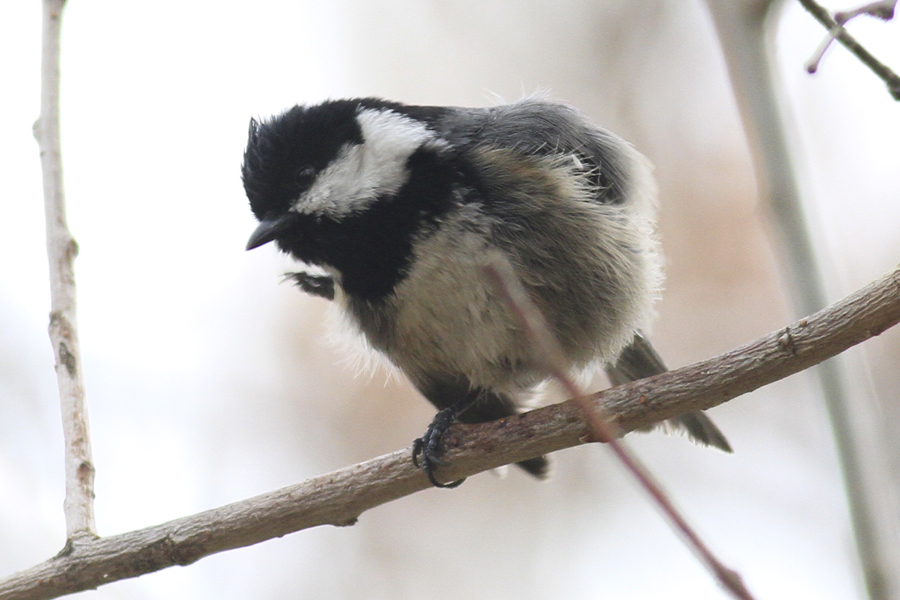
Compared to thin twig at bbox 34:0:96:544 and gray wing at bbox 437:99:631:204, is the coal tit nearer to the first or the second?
gray wing at bbox 437:99:631:204

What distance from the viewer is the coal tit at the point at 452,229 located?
7.21 feet

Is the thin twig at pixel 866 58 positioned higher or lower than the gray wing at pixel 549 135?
higher

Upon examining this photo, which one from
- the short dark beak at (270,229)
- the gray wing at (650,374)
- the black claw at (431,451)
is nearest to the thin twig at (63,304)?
the short dark beak at (270,229)

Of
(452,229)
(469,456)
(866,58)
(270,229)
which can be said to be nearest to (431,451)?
(469,456)

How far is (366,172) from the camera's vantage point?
2.31 meters

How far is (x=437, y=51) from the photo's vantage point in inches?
199

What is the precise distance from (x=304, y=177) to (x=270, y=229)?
0.57ft

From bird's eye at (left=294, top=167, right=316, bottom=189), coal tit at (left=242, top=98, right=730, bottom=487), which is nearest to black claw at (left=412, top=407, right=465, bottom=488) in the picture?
coal tit at (left=242, top=98, right=730, bottom=487)

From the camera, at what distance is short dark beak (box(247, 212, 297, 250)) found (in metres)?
2.27

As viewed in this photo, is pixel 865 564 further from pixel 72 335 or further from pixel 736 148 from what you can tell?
pixel 736 148

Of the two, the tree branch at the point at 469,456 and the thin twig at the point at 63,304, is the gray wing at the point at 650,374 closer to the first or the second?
the tree branch at the point at 469,456

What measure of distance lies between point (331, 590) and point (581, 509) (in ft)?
4.30

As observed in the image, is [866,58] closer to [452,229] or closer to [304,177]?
[452,229]

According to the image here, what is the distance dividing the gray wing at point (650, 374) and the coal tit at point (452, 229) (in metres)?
0.23
